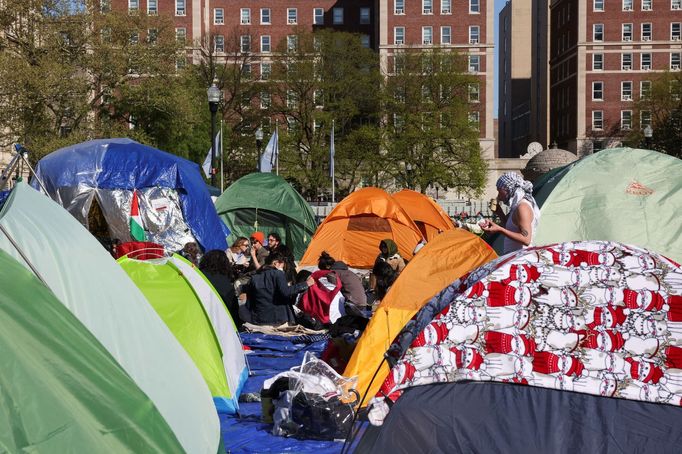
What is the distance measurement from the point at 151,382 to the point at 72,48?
1130 inches

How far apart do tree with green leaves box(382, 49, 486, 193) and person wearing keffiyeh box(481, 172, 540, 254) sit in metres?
46.4

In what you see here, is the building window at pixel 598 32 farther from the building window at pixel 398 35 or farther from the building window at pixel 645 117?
the building window at pixel 398 35

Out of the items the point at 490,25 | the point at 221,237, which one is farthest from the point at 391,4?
the point at 221,237

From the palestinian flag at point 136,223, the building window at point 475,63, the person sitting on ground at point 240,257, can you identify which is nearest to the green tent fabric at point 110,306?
the person sitting on ground at point 240,257

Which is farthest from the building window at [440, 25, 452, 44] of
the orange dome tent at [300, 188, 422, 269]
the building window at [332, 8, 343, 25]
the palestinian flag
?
the palestinian flag

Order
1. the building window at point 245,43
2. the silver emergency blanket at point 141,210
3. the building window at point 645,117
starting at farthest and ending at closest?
1. the building window at point 245,43
2. the building window at point 645,117
3. the silver emergency blanket at point 141,210

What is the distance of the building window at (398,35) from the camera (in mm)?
73750

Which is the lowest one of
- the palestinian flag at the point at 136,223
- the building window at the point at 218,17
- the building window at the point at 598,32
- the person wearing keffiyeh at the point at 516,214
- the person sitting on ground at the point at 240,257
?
the person sitting on ground at the point at 240,257

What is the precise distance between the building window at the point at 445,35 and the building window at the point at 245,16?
50.8 feet

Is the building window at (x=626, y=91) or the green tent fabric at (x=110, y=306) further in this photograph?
the building window at (x=626, y=91)

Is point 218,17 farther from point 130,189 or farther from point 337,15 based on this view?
point 130,189

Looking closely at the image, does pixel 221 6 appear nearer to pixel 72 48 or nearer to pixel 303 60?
pixel 303 60

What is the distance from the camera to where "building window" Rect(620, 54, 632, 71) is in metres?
77.6

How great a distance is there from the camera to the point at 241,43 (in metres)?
73.1
